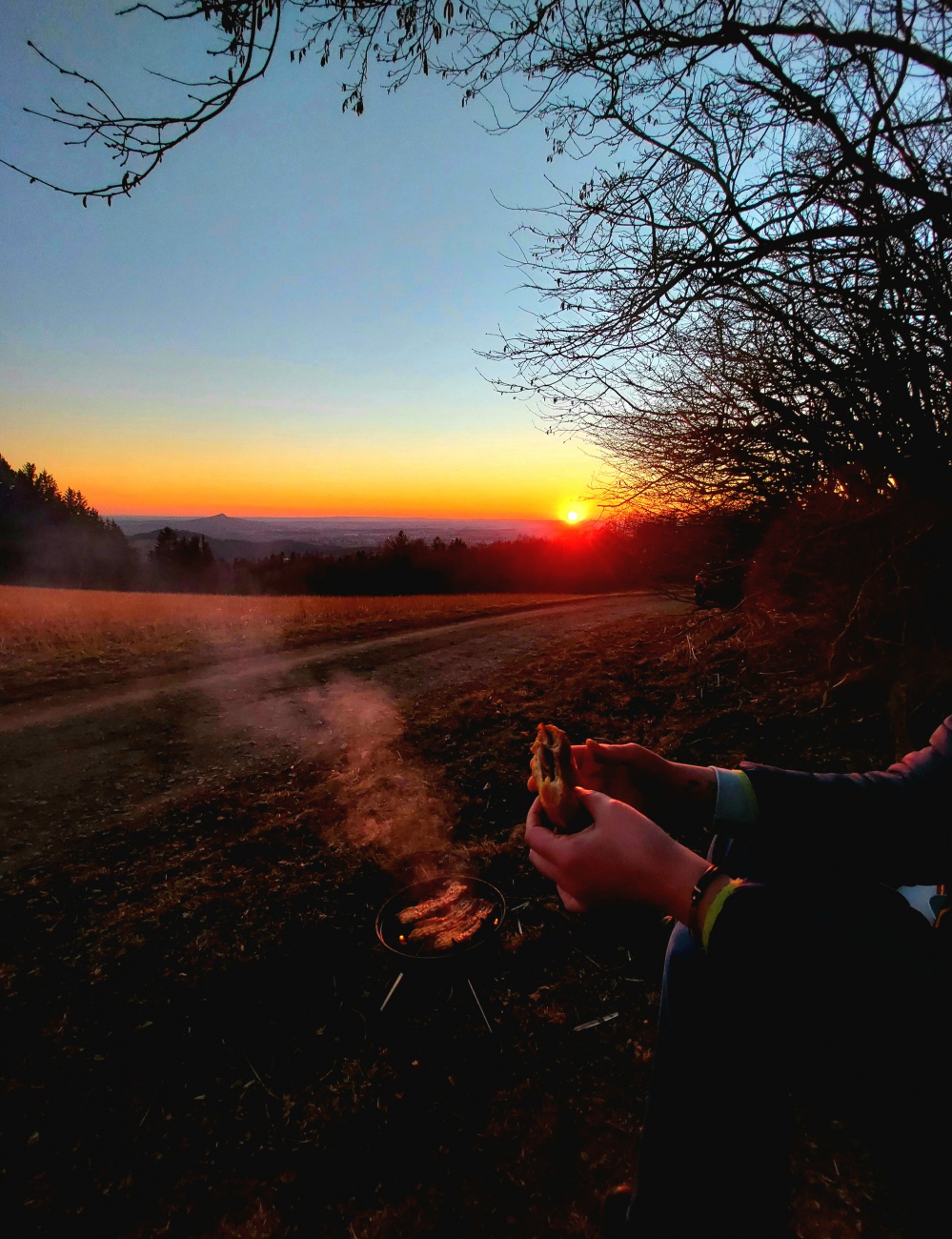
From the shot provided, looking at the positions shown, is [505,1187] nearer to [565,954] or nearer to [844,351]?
[565,954]

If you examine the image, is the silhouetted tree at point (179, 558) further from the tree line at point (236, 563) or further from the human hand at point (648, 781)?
the human hand at point (648, 781)

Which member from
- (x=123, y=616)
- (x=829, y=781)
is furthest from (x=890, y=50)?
(x=123, y=616)

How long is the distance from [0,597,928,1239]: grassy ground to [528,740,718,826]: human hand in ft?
1.27

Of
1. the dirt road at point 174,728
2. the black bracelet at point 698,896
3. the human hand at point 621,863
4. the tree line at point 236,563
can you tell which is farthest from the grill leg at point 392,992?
the tree line at point 236,563

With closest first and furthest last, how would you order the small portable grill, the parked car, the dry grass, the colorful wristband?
the colorful wristband → the small portable grill → the parked car → the dry grass

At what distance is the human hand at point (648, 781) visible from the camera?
1951mm

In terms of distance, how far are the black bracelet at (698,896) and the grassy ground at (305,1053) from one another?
0.82 ft

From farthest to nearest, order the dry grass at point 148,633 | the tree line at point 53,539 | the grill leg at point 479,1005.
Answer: the tree line at point 53,539 → the dry grass at point 148,633 → the grill leg at point 479,1005

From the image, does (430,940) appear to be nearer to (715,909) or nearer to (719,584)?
(715,909)

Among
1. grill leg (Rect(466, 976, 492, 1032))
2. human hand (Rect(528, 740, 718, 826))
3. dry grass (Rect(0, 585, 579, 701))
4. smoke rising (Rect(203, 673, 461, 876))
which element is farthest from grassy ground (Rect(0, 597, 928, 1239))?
dry grass (Rect(0, 585, 579, 701))

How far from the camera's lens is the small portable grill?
252cm

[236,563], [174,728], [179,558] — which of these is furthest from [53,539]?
[174,728]

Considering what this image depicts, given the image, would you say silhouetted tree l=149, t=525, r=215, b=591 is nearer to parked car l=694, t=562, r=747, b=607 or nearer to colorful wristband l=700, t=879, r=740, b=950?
parked car l=694, t=562, r=747, b=607

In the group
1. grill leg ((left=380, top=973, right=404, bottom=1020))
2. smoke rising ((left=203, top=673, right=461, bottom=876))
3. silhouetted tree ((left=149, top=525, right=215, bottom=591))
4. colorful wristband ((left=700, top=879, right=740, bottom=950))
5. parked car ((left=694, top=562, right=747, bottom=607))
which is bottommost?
grill leg ((left=380, top=973, right=404, bottom=1020))
